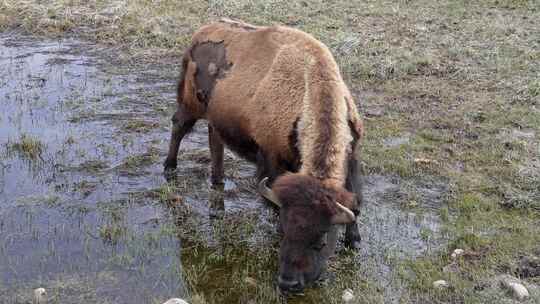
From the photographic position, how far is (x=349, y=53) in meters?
11.0

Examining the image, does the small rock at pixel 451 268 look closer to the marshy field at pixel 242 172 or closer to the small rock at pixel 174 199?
the marshy field at pixel 242 172

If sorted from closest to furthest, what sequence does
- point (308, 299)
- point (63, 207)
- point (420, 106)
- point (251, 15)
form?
point (308, 299) < point (63, 207) < point (420, 106) < point (251, 15)

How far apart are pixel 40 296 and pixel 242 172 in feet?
10.1

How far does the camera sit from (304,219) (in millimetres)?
4637

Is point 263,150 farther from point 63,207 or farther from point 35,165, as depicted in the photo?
point 35,165

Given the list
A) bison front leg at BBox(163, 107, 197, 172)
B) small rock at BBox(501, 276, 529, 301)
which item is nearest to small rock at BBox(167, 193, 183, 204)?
bison front leg at BBox(163, 107, 197, 172)

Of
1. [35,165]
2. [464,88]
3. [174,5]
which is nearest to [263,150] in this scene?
[35,165]

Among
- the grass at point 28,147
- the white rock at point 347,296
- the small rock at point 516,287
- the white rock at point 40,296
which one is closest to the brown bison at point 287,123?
the white rock at point 347,296

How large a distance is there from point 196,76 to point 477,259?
3.44m

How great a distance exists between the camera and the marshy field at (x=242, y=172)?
18.1ft

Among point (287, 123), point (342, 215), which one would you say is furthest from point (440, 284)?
point (287, 123)

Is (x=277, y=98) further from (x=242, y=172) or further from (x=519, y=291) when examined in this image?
(x=519, y=291)

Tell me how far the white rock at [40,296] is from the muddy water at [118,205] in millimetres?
79

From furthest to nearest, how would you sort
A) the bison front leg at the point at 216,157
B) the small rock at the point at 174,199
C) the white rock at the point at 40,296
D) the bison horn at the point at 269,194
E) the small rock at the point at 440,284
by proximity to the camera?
the bison front leg at the point at 216,157, the small rock at the point at 174,199, the small rock at the point at 440,284, the white rock at the point at 40,296, the bison horn at the point at 269,194
